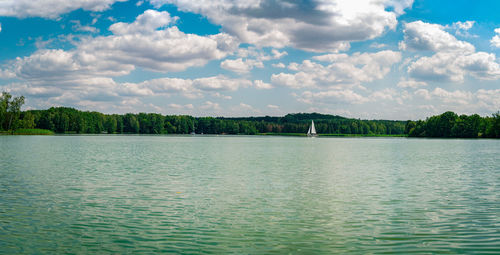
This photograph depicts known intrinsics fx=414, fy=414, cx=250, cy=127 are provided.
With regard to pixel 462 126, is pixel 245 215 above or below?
below

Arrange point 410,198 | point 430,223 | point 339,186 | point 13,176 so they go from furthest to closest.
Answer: point 13,176 → point 339,186 → point 410,198 → point 430,223

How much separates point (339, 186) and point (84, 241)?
15931 mm

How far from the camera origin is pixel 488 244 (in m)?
11.6

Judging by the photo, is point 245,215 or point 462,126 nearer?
point 245,215

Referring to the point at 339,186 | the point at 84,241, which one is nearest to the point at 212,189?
the point at 339,186

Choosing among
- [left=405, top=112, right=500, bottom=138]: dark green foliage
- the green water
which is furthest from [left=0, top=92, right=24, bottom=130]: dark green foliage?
[left=405, top=112, right=500, bottom=138]: dark green foliage

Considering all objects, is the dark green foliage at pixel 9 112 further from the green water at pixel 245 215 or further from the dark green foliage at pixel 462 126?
the dark green foliage at pixel 462 126

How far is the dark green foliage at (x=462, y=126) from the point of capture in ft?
523

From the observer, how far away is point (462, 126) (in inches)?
6737

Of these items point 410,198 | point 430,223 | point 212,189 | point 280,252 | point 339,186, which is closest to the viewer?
point 280,252

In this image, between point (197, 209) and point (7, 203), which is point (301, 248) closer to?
point (197, 209)

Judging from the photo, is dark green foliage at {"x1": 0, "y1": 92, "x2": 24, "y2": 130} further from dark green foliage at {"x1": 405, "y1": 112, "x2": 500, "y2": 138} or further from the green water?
dark green foliage at {"x1": 405, "y1": 112, "x2": 500, "y2": 138}

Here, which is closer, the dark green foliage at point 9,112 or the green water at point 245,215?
the green water at point 245,215

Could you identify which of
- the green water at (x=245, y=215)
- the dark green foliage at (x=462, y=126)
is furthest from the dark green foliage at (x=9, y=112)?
the dark green foliage at (x=462, y=126)
